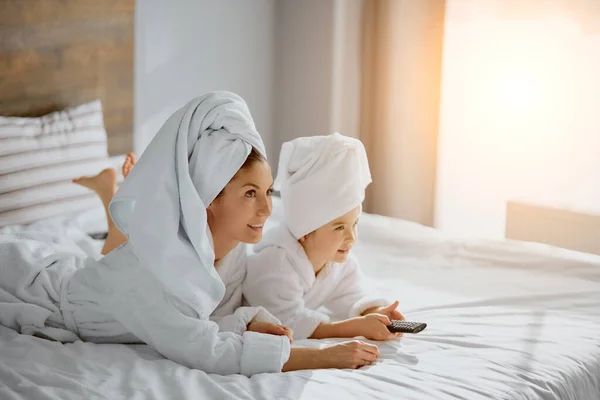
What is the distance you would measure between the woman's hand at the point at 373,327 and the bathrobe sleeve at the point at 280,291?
0.28 ft

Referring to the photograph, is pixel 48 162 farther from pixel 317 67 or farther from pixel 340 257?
pixel 317 67

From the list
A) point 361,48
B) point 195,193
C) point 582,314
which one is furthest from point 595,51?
point 195,193

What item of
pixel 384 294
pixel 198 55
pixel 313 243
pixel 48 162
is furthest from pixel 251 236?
pixel 198 55

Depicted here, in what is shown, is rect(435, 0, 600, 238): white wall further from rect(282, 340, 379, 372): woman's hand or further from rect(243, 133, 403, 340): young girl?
rect(282, 340, 379, 372): woman's hand

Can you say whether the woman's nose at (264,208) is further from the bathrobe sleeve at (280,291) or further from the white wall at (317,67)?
the white wall at (317,67)

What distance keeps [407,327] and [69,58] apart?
1.78 meters

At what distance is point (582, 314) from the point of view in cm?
218

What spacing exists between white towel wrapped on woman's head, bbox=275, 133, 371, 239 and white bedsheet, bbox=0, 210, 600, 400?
0.31 meters

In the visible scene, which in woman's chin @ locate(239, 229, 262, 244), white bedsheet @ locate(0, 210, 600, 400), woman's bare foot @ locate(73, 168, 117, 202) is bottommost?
white bedsheet @ locate(0, 210, 600, 400)

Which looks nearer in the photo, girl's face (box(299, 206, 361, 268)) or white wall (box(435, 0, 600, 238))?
girl's face (box(299, 206, 361, 268))

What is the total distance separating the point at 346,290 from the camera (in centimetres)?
222

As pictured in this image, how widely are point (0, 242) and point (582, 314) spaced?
1.43 meters

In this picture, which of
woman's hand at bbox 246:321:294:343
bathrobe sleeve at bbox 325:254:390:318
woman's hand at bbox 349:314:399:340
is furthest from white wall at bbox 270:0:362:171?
woman's hand at bbox 246:321:294:343

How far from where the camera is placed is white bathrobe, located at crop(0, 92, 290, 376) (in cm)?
169
